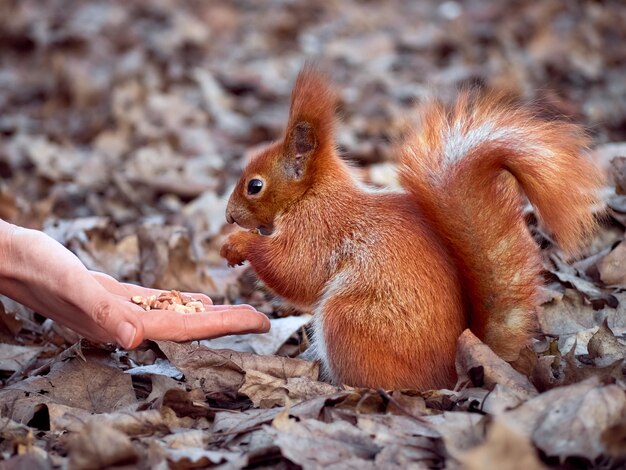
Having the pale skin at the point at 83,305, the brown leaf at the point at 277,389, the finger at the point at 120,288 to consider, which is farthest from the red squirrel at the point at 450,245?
the finger at the point at 120,288

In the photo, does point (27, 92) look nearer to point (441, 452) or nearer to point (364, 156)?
point (364, 156)

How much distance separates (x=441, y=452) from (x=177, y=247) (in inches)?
80.1

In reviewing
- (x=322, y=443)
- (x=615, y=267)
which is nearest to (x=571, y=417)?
(x=322, y=443)

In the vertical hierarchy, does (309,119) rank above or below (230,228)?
above

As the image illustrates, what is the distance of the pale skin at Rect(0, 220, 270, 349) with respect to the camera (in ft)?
7.90

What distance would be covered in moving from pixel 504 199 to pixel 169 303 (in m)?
1.13

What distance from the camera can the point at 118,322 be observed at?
7.81 feet

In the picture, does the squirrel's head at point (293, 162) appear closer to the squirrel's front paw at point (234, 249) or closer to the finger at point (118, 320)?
the squirrel's front paw at point (234, 249)

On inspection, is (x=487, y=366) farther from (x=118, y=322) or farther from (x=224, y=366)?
(x=118, y=322)

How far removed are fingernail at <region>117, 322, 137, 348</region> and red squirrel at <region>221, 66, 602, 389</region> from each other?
1.99ft

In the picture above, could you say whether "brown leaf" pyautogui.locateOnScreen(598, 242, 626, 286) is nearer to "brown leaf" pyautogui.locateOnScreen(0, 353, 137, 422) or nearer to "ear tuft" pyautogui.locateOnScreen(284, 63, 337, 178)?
"ear tuft" pyautogui.locateOnScreen(284, 63, 337, 178)

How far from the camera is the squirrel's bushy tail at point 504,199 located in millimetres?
2414

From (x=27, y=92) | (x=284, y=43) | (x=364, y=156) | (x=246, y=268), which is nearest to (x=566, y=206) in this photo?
(x=246, y=268)

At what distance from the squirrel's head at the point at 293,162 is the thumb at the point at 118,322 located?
869mm
